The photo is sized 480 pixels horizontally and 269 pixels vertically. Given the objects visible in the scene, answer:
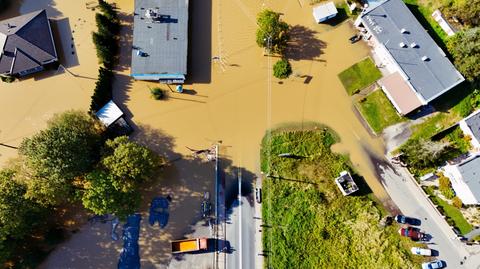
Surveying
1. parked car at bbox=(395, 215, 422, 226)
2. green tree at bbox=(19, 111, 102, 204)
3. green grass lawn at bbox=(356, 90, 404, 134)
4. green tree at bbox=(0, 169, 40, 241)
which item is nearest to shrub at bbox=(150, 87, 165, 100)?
green tree at bbox=(19, 111, 102, 204)

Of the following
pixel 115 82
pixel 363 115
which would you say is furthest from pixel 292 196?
pixel 115 82

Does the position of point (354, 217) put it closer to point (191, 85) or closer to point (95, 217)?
point (191, 85)

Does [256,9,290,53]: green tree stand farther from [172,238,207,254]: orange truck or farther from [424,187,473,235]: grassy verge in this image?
[424,187,473,235]: grassy verge

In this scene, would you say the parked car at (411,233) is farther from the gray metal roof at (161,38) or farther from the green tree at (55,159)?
the green tree at (55,159)

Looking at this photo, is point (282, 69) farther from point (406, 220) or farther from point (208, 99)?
point (406, 220)

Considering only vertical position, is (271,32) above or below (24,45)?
below

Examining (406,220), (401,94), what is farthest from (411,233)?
(401,94)
